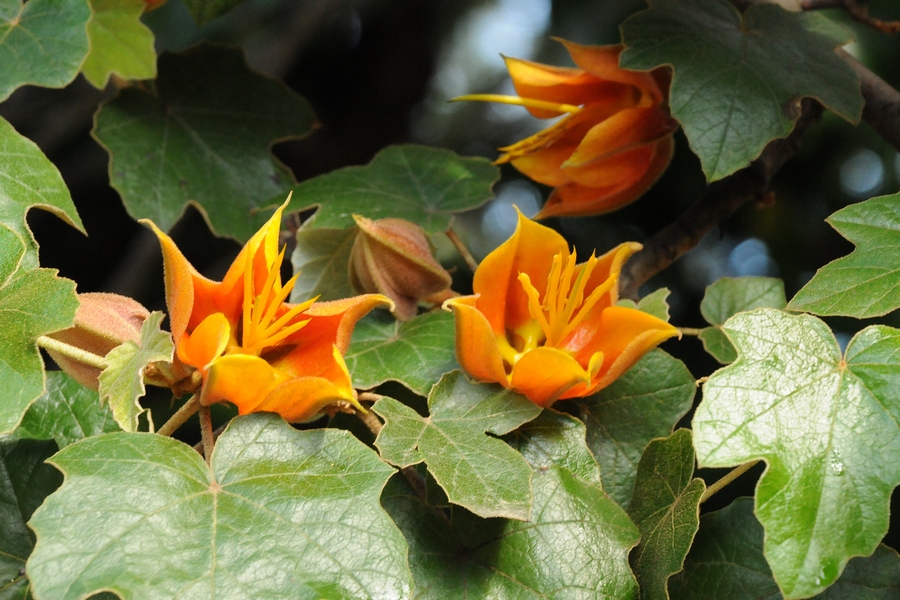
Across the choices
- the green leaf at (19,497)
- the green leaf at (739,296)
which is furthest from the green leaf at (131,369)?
the green leaf at (739,296)

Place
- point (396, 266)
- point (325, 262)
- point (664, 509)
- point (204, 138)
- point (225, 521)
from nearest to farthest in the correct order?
point (225, 521) → point (664, 509) → point (396, 266) → point (325, 262) → point (204, 138)

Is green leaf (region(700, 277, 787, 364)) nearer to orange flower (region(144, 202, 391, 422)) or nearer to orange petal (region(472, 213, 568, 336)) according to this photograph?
orange petal (region(472, 213, 568, 336))

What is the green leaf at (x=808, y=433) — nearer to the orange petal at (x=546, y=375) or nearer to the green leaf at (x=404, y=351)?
the orange petal at (x=546, y=375)

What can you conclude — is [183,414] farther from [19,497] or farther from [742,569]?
[742,569]

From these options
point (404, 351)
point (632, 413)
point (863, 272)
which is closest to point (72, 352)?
point (404, 351)

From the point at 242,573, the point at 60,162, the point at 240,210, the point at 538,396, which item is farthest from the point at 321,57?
the point at 242,573

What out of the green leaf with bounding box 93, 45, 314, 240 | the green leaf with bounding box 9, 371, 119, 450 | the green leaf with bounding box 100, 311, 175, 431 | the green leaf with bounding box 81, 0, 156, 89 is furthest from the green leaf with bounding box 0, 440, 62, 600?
the green leaf with bounding box 81, 0, 156, 89

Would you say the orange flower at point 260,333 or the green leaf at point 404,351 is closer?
the orange flower at point 260,333
